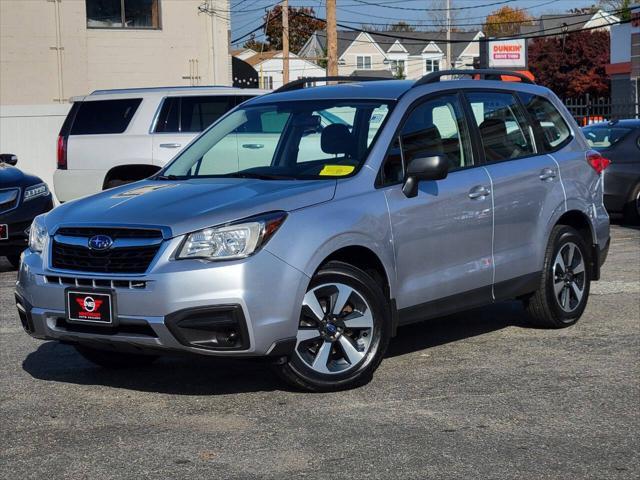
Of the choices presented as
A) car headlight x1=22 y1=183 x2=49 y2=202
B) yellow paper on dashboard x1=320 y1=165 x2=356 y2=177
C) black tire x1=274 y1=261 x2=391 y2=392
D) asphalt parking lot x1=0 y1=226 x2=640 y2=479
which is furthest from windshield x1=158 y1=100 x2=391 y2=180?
car headlight x1=22 y1=183 x2=49 y2=202

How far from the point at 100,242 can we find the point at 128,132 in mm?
8297

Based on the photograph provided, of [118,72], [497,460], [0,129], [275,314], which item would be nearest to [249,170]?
[275,314]

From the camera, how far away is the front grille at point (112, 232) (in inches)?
239

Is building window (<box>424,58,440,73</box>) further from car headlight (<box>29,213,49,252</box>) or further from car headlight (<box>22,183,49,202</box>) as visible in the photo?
car headlight (<box>29,213,49,252</box>)

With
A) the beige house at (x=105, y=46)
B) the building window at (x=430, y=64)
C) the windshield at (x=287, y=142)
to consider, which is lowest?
the windshield at (x=287, y=142)

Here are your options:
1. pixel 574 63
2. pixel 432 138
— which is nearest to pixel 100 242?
pixel 432 138

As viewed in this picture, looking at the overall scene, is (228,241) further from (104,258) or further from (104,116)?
(104,116)

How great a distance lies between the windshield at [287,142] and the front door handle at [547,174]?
4.81ft

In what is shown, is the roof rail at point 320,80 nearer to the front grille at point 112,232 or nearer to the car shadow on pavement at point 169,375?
the car shadow on pavement at point 169,375

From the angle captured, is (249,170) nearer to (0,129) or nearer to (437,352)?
(437,352)

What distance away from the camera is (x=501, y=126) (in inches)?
313

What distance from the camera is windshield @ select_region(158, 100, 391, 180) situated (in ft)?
22.8

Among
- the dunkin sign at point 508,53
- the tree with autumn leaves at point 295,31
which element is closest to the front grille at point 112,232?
the dunkin sign at point 508,53

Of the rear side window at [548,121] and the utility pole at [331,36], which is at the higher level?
the utility pole at [331,36]
